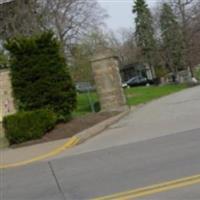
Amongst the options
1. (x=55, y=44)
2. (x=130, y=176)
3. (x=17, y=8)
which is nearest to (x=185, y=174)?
(x=130, y=176)

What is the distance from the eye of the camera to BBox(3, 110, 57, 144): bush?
16.5 m

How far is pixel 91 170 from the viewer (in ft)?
33.1

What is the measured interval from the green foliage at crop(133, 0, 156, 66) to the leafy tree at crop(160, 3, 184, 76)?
Answer: 9.98 ft

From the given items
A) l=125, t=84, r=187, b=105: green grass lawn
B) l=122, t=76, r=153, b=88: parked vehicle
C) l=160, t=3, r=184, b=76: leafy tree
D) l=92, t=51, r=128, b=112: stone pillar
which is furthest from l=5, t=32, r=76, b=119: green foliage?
l=122, t=76, r=153, b=88: parked vehicle

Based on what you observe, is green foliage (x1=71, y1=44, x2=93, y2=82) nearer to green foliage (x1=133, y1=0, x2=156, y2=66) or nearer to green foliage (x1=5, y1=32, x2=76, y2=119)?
green foliage (x1=5, y1=32, x2=76, y2=119)

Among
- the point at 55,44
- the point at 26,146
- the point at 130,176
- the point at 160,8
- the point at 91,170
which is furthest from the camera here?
the point at 160,8

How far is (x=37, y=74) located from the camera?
18.5 meters

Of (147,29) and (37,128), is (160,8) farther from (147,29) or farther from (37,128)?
(37,128)

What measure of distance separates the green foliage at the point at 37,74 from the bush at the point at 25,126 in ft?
5.16

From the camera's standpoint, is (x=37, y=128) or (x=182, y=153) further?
(x=37, y=128)

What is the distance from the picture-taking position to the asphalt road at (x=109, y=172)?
26.8ft

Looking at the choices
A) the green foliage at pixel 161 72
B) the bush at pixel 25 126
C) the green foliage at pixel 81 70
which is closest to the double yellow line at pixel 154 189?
the bush at pixel 25 126

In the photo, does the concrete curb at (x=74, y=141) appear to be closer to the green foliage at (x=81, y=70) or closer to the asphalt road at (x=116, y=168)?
the asphalt road at (x=116, y=168)

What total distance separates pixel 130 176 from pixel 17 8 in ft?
83.5
